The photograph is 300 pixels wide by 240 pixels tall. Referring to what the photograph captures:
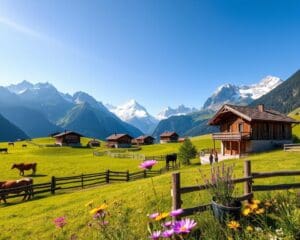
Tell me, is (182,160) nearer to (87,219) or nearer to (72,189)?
(72,189)

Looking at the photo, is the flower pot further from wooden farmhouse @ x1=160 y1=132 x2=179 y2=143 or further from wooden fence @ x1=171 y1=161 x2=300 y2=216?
wooden farmhouse @ x1=160 y1=132 x2=179 y2=143

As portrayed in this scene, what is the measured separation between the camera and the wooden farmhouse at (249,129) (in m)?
44.8

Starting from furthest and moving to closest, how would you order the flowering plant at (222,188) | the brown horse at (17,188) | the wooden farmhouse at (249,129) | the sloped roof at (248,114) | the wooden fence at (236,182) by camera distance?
1. the sloped roof at (248,114)
2. the wooden farmhouse at (249,129)
3. the brown horse at (17,188)
4. the wooden fence at (236,182)
5. the flowering plant at (222,188)

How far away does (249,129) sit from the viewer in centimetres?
4503

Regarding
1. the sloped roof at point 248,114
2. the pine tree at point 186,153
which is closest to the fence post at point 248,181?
the sloped roof at point 248,114

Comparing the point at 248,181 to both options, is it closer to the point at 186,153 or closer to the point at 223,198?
the point at 223,198

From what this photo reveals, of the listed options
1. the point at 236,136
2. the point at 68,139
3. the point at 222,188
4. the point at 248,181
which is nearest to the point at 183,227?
the point at 222,188

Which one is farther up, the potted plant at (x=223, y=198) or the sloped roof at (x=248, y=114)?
the sloped roof at (x=248, y=114)

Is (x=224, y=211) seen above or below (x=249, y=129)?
below

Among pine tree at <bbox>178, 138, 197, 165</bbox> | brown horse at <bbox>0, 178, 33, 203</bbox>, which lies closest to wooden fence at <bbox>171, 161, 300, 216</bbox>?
brown horse at <bbox>0, 178, 33, 203</bbox>

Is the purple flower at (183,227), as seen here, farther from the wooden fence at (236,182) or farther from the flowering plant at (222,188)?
the wooden fence at (236,182)

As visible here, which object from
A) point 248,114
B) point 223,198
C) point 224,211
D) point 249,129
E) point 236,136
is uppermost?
point 248,114

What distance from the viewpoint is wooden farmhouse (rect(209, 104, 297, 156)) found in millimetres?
44781

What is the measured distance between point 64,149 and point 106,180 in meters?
62.4
